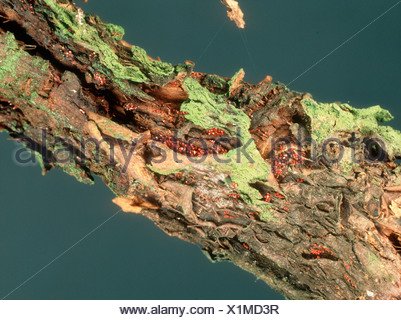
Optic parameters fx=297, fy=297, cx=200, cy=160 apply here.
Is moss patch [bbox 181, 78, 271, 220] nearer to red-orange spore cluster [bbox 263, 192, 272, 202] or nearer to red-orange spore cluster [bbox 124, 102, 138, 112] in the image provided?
red-orange spore cluster [bbox 263, 192, 272, 202]

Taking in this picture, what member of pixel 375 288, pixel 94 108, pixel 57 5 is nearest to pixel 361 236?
pixel 375 288

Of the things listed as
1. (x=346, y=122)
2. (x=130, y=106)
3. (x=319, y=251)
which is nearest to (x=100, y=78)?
(x=130, y=106)

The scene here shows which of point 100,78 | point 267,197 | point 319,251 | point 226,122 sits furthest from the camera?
point 319,251

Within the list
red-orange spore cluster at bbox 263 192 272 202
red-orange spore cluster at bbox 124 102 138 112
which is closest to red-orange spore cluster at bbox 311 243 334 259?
red-orange spore cluster at bbox 263 192 272 202

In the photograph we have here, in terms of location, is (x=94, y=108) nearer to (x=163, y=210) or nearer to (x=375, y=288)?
(x=163, y=210)

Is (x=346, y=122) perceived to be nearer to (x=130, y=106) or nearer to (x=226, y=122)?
(x=226, y=122)

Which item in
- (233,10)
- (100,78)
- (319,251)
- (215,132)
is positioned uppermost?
(233,10)

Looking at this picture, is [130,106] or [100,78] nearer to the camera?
[100,78]

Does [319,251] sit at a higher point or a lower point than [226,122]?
lower

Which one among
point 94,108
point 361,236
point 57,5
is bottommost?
point 361,236

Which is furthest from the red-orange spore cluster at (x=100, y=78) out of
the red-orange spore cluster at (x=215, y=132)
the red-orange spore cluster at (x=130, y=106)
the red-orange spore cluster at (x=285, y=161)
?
the red-orange spore cluster at (x=285, y=161)

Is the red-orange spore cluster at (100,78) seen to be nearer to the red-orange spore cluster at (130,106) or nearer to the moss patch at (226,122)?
the red-orange spore cluster at (130,106)
